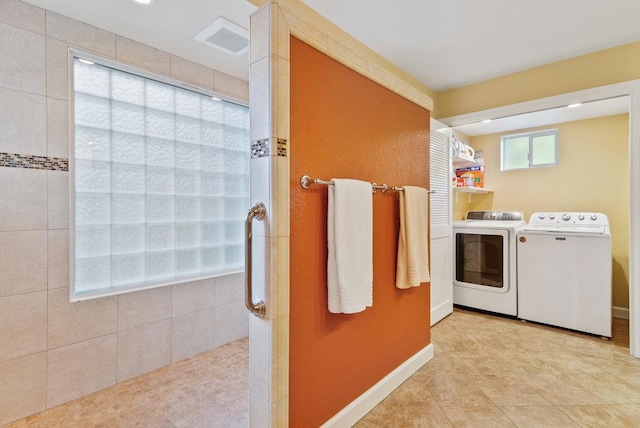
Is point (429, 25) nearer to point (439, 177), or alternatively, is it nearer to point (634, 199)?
point (439, 177)

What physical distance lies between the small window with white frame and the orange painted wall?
2.51m

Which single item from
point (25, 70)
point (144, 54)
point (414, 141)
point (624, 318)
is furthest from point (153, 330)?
point (624, 318)

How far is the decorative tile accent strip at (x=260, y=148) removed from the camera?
1265 millimetres

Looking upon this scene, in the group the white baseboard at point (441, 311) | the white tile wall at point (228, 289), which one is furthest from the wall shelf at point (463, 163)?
the white tile wall at point (228, 289)

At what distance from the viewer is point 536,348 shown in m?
2.58

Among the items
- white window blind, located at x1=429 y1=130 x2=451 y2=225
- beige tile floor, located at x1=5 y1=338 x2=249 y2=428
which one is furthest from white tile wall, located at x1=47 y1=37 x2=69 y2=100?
white window blind, located at x1=429 y1=130 x2=451 y2=225

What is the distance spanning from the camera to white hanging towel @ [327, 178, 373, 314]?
4.82 ft

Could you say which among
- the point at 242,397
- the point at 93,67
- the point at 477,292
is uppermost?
the point at 93,67

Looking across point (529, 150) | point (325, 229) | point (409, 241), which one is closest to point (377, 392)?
point (409, 241)

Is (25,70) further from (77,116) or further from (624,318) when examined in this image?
(624,318)

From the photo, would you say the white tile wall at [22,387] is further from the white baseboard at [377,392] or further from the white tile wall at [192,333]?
the white baseboard at [377,392]

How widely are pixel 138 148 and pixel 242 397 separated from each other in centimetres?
178

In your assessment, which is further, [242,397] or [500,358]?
[500,358]

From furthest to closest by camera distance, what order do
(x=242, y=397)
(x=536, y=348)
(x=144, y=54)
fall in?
(x=536, y=348) < (x=144, y=54) < (x=242, y=397)
